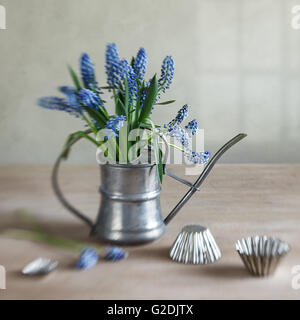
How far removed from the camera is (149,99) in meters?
0.68

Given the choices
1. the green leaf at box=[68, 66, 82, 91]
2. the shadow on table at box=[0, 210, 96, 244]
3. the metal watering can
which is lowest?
the shadow on table at box=[0, 210, 96, 244]

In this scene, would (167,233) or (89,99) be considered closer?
(89,99)

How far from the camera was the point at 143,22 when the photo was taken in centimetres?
297

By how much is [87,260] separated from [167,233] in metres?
0.20

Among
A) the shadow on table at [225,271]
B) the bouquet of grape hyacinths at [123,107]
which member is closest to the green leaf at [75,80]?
the bouquet of grape hyacinths at [123,107]

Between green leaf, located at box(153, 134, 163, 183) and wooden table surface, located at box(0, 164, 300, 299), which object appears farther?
green leaf, located at box(153, 134, 163, 183)

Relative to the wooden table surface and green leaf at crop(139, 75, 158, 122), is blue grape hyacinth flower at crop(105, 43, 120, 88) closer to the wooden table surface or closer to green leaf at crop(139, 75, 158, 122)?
green leaf at crop(139, 75, 158, 122)

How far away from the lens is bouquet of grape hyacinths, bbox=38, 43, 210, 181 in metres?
0.65

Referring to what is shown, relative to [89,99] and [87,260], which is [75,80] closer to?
[89,99]

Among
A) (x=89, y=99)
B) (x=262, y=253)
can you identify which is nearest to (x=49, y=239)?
(x=89, y=99)

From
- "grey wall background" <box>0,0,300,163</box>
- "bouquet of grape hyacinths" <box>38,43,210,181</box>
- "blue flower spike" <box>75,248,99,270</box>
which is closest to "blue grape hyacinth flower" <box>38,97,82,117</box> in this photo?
"bouquet of grape hyacinths" <box>38,43,210,181</box>

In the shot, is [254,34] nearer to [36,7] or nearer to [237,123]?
[237,123]

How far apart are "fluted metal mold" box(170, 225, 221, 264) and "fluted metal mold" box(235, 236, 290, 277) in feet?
0.16

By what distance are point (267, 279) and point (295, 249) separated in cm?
14
